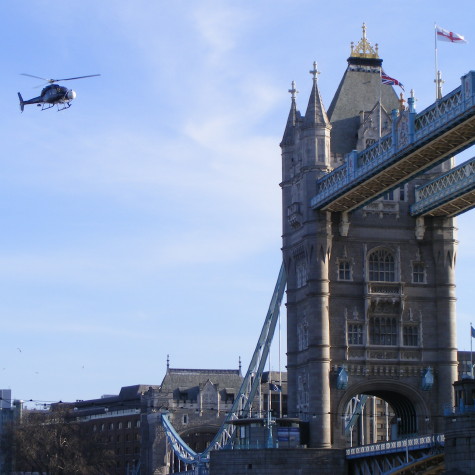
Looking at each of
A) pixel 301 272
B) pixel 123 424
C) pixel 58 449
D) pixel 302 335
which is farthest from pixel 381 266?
pixel 123 424

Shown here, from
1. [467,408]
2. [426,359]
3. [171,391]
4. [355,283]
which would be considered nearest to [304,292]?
[355,283]

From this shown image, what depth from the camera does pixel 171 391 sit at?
529 ft

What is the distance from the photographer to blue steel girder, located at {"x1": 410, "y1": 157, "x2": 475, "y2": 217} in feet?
277

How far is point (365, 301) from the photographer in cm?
9206

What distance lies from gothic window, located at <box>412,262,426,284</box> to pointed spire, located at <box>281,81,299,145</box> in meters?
13.2

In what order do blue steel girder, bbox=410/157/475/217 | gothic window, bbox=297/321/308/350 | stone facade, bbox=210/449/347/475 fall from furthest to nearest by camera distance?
gothic window, bbox=297/321/308/350, stone facade, bbox=210/449/347/475, blue steel girder, bbox=410/157/475/217

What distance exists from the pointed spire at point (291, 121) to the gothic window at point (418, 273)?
43.3 ft

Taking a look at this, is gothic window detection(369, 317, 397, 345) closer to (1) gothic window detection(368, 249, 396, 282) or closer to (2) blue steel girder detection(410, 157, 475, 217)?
(1) gothic window detection(368, 249, 396, 282)

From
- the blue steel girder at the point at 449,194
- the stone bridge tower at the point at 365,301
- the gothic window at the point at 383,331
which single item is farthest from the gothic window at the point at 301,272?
the blue steel girder at the point at 449,194

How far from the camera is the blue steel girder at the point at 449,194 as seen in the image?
8438 cm

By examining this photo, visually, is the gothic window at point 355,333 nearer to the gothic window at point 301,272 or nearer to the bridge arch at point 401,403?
the bridge arch at point 401,403

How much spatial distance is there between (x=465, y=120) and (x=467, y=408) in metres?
16.0

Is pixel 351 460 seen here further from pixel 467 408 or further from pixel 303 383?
pixel 467 408

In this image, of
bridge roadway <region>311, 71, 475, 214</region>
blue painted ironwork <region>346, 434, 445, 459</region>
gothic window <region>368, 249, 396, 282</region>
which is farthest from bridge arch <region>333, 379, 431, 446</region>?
bridge roadway <region>311, 71, 475, 214</region>
